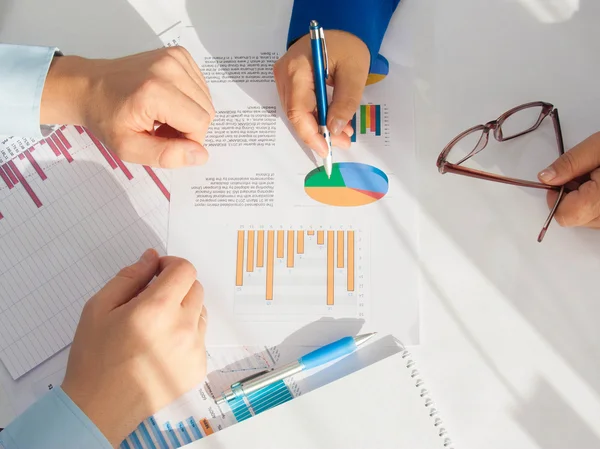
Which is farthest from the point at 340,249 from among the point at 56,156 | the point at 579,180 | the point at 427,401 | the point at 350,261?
the point at 56,156

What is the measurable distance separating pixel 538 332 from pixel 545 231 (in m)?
0.13

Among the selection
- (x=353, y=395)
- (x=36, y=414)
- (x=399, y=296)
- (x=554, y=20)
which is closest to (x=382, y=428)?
(x=353, y=395)

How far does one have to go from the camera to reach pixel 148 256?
2.26 ft

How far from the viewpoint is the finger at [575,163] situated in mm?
659

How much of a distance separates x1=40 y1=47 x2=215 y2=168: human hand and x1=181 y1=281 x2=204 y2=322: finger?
6.7 inches

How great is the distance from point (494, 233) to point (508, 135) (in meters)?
0.14

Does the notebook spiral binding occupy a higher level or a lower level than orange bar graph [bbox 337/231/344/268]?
lower

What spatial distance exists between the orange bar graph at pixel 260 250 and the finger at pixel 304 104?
142 millimetres

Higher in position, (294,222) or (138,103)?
(138,103)

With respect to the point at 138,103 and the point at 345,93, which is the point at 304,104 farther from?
the point at 138,103

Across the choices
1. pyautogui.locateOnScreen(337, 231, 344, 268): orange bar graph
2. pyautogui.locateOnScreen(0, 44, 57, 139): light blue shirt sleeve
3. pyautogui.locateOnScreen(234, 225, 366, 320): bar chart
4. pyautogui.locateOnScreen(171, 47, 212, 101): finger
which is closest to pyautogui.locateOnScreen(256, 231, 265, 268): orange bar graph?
pyautogui.locateOnScreen(234, 225, 366, 320): bar chart

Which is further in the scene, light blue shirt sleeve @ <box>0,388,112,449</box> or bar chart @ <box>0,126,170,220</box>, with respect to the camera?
bar chart @ <box>0,126,170,220</box>

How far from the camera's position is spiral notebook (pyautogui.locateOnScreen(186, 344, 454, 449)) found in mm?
643

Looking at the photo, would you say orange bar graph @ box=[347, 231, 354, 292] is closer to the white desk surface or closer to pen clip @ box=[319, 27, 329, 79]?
the white desk surface
